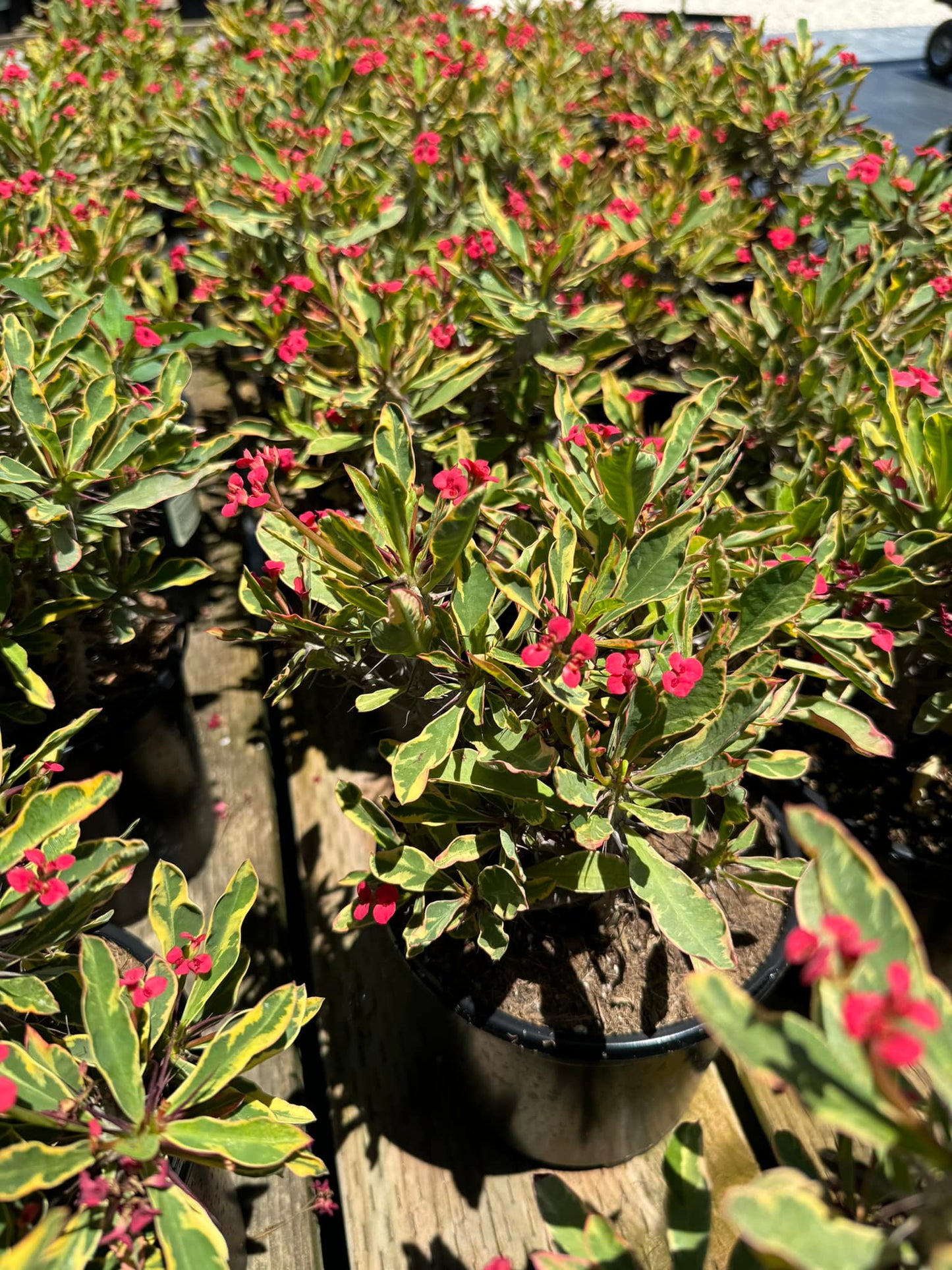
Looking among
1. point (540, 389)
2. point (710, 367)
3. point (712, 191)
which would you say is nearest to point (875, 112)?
point (712, 191)

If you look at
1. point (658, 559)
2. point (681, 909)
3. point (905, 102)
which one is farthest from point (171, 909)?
point (905, 102)

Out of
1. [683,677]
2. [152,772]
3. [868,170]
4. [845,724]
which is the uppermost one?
[868,170]

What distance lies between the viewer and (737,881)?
1.01 m

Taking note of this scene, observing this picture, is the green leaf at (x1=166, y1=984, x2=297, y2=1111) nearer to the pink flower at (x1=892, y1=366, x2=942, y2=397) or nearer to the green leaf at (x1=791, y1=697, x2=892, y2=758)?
the green leaf at (x1=791, y1=697, x2=892, y2=758)

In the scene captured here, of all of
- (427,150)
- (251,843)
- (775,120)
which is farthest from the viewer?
(775,120)

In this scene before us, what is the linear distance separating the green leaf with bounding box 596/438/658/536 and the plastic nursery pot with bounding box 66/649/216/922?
3.02 feet

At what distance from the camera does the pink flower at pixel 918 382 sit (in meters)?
1.23

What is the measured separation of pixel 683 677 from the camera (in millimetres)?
842

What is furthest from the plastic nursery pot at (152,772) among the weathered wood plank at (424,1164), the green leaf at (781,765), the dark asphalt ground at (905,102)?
the dark asphalt ground at (905,102)

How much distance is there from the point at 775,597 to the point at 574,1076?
0.65 meters

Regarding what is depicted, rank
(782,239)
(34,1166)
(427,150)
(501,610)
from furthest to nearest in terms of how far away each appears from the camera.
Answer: (782,239)
(427,150)
(501,610)
(34,1166)

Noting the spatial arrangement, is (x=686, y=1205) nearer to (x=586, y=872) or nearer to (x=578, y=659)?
(x=586, y=872)

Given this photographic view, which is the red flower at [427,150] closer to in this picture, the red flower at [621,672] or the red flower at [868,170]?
the red flower at [868,170]

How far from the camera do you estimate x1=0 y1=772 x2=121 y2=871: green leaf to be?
2.77ft
